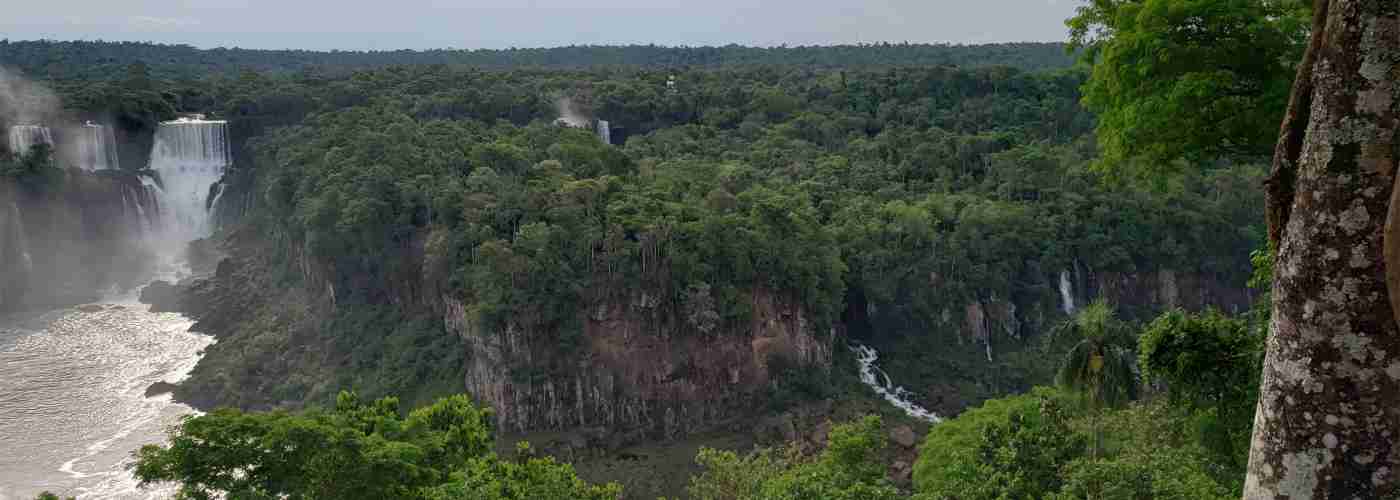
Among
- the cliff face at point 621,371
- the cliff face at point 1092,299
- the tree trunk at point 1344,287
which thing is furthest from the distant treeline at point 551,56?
the tree trunk at point 1344,287

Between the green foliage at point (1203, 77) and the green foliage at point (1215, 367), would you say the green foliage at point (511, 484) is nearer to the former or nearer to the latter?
the green foliage at point (1215, 367)

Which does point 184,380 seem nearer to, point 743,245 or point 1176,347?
point 743,245

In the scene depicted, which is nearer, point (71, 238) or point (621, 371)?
point (621, 371)

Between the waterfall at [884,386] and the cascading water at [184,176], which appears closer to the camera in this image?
the waterfall at [884,386]

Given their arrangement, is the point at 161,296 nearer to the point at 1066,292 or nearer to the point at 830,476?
the point at 830,476

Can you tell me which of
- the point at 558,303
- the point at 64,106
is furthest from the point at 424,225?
the point at 64,106

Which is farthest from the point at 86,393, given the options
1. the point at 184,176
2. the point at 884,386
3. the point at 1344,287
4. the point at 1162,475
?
the point at 1344,287

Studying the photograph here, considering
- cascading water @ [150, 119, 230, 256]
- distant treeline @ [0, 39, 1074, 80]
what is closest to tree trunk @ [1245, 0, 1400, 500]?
cascading water @ [150, 119, 230, 256]
